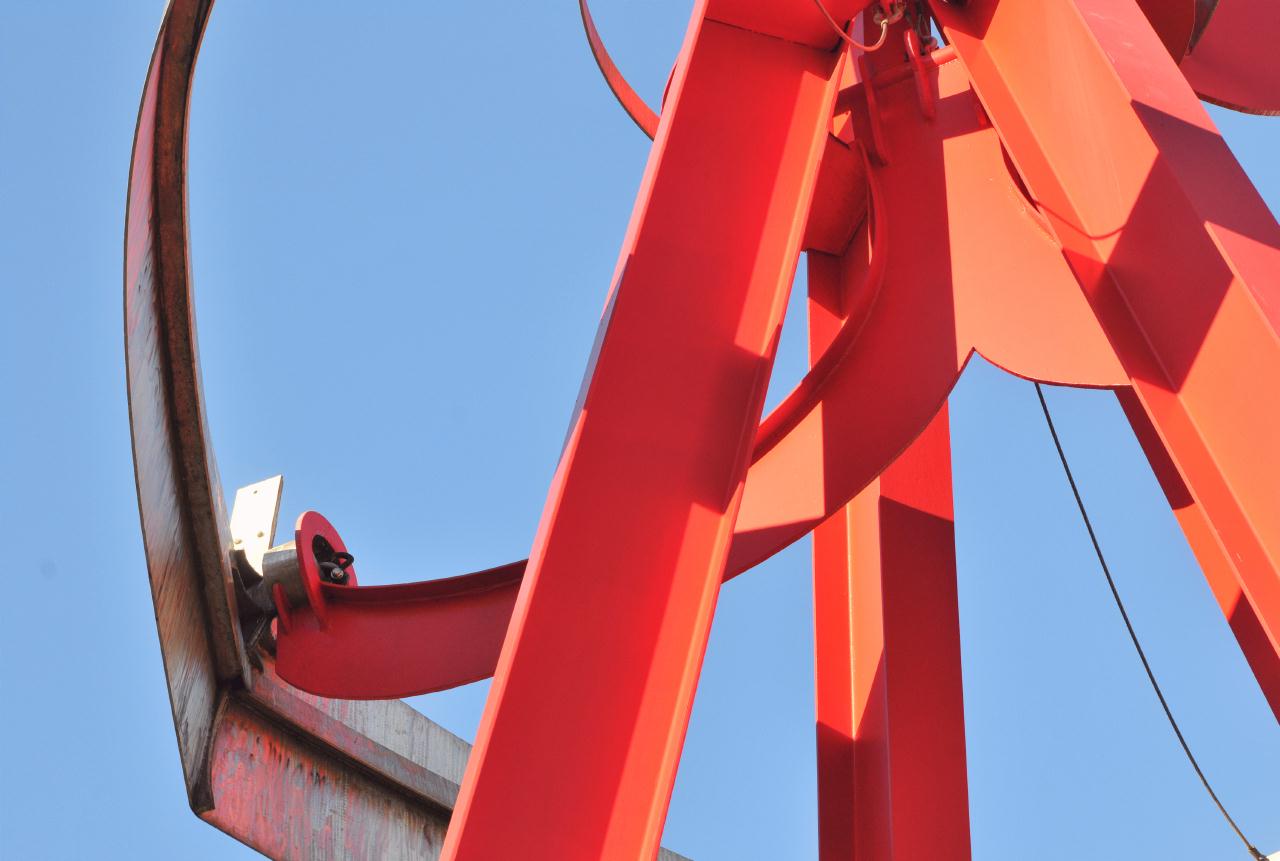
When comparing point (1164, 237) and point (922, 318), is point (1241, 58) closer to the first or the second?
point (922, 318)

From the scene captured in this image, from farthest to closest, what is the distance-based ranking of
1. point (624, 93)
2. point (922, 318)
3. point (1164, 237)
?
1. point (624, 93)
2. point (922, 318)
3. point (1164, 237)

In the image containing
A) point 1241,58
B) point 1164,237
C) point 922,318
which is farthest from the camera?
point 1241,58

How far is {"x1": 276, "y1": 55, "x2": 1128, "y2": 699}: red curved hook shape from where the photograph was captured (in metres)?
4.42

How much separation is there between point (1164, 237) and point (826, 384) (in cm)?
183

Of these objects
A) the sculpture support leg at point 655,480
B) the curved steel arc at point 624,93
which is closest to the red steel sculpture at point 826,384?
the sculpture support leg at point 655,480

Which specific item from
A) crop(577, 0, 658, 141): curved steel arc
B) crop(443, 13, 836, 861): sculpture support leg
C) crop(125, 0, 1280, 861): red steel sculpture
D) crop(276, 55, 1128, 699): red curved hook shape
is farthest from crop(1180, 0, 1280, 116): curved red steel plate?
crop(577, 0, 658, 141): curved steel arc

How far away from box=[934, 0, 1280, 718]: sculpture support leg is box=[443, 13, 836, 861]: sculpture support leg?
56cm

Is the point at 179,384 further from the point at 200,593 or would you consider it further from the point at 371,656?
the point at 371,656

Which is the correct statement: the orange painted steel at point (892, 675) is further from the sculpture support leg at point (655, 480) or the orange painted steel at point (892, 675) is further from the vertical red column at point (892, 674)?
the sculpture support leg at point (655, 480)

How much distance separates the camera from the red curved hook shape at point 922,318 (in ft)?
14.5

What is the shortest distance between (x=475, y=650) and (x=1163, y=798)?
23.2 meters

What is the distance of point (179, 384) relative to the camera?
510 centimetres

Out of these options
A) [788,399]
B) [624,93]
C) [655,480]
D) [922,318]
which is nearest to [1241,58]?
[922,318]

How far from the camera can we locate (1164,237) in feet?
9.68
